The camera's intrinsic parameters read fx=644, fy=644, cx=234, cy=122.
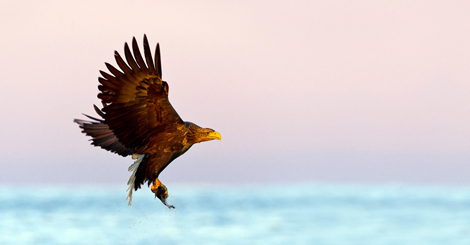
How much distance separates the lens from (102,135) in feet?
31.7

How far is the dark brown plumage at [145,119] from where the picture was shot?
25.8 ft

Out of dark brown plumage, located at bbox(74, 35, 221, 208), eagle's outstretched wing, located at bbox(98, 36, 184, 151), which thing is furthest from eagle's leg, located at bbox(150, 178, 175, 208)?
eagle's outstretched wing, located at bbox(98, 36, 184, 151)

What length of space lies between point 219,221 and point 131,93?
21.8 m

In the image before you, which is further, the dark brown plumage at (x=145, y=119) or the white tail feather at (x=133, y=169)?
the white tail feather at (x=133, y=169)

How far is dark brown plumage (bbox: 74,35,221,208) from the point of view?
25.8 feet

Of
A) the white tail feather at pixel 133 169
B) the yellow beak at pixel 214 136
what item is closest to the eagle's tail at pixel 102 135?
the white tail feather at pixel 133 169

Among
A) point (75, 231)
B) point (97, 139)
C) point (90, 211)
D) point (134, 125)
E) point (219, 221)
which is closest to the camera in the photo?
point (134, 125)

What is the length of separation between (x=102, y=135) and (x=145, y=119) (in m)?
1.70

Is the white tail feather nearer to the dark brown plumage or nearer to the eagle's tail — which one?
the dark brown plumage

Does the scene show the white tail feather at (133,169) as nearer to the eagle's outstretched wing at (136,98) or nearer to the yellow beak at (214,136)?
the eagle's outstretched wing at (136,98)

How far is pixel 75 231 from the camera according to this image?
86.9ft

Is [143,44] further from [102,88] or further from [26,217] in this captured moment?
[26,217]

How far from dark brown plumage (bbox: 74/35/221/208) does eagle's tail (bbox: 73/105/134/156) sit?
0.73 meters

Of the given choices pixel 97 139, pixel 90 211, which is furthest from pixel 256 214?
pixel 97 139
